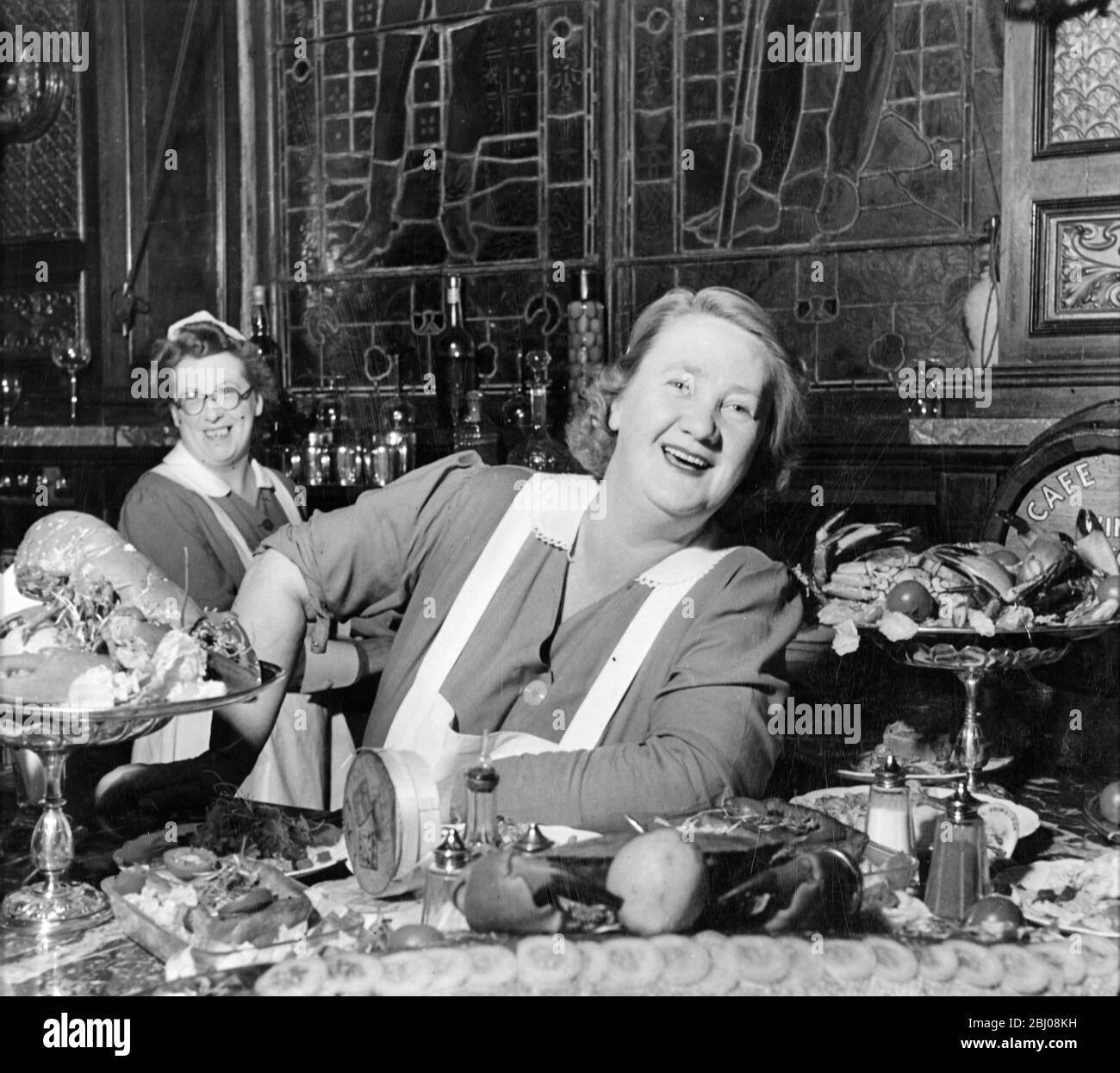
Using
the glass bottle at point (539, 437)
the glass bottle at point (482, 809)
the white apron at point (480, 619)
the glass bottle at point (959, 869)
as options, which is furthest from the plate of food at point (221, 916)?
the glass bottle at point (539, 437)

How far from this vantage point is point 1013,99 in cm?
244

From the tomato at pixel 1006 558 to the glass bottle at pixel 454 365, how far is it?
2.20 metres

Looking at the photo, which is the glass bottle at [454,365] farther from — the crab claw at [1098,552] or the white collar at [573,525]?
the crab claw at [1098,552]

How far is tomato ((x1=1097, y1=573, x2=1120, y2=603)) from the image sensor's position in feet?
6.57

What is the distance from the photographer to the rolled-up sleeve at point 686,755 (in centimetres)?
168

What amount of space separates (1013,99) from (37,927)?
2.12 metres

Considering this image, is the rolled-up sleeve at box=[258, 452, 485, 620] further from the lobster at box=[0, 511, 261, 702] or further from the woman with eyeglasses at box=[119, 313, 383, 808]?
the woman with eyeglasses at box=[119, 313, 383, 808]

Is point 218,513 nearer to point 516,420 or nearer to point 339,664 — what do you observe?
point 339,664

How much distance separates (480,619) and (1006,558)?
Result: 84 cm
